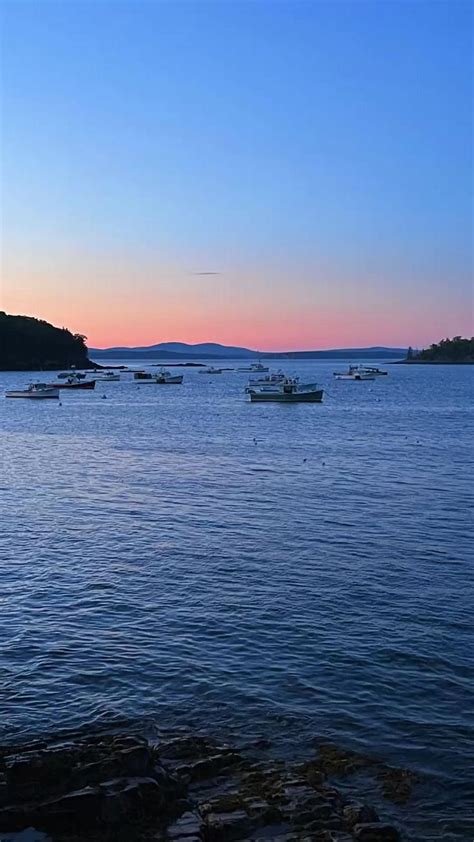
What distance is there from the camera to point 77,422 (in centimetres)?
8062

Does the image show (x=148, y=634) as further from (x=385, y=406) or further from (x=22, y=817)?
(x=385, y=406)

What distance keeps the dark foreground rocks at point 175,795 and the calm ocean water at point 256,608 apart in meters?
0.84

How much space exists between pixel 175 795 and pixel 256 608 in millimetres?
8902

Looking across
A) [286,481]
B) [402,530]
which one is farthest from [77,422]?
[402,530]

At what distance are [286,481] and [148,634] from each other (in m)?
22.5

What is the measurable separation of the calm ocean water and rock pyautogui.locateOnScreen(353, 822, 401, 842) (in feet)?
1.65

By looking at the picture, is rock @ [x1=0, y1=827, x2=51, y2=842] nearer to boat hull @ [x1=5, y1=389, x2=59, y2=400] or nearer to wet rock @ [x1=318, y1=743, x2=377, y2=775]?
wet rock @ [x1=318, y1=743, x2=377, y2=775]

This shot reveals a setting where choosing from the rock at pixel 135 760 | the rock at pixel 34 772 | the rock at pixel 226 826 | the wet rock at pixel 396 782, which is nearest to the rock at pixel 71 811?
the rock at pixel 34 772

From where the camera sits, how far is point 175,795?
1055cm

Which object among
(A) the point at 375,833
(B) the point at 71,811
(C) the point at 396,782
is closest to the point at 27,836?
(B) the point at 71,811

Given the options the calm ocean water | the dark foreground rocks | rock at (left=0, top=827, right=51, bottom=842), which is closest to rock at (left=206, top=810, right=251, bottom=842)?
the dark foreground rocks

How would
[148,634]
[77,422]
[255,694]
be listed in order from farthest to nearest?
[77,422] < [148,634] < [255,694]

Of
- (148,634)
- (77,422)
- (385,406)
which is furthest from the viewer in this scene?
(385,406)

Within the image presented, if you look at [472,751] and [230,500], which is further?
[230,500]
